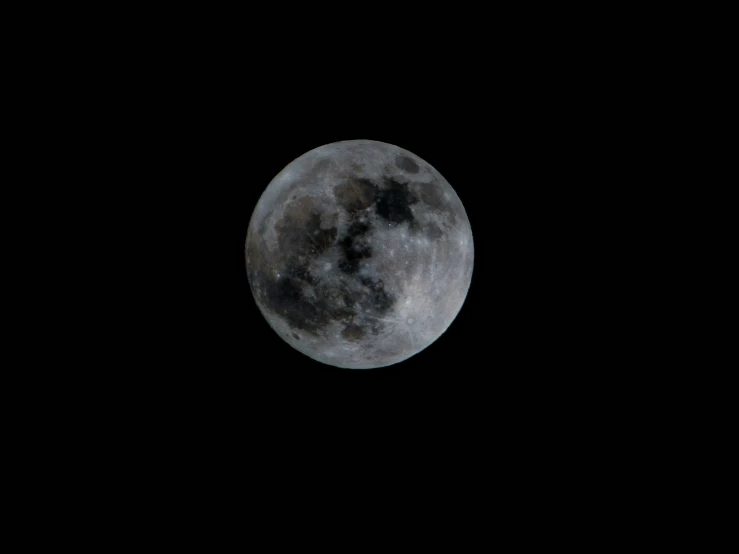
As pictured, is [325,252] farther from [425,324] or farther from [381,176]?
[425,324]

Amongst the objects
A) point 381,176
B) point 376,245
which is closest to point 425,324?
point 376,245

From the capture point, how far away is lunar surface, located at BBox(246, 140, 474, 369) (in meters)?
3.80

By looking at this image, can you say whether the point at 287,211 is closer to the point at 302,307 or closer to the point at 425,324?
the point at 302,307

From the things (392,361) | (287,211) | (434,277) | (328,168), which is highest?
(328,168)

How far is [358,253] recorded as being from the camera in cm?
377

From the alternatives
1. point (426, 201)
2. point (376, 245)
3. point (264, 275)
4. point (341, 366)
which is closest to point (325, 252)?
point (376, 245)

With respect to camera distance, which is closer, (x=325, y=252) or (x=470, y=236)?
(x=325, y=252)

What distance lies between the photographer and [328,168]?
13.3 feet

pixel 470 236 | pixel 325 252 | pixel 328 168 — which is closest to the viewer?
pixel 325 252

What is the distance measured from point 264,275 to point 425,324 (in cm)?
140

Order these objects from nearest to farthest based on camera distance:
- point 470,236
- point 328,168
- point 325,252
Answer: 1. point 325,252
2. point 328,168
3. point 470,236

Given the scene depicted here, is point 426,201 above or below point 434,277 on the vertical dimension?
above

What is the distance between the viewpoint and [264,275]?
4129 mm

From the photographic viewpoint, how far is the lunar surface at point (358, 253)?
380 cm
